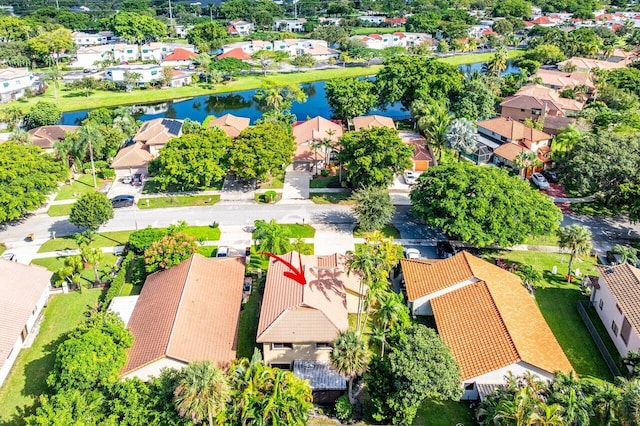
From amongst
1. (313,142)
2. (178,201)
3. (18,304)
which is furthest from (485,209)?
(18,304)

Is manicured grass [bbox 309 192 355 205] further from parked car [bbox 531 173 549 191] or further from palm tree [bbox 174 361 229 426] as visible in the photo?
palm tree [bbox 174 361 229 426]

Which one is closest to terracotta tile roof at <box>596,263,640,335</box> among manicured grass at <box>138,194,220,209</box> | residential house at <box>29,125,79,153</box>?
manicured grass at <box>138,194,220,209</box>

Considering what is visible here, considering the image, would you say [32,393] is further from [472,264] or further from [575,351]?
[575,351]

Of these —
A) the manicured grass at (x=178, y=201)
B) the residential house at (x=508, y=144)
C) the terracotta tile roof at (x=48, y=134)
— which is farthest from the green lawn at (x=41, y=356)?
the residential house at (x=508, y=144)

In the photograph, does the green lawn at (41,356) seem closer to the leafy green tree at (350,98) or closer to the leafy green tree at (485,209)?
the leafy green tree at (485,209)

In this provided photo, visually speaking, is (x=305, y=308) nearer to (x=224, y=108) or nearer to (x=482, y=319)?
(x=482, y=319)

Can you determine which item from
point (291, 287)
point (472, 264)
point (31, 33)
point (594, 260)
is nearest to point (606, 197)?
point (594, 260)
